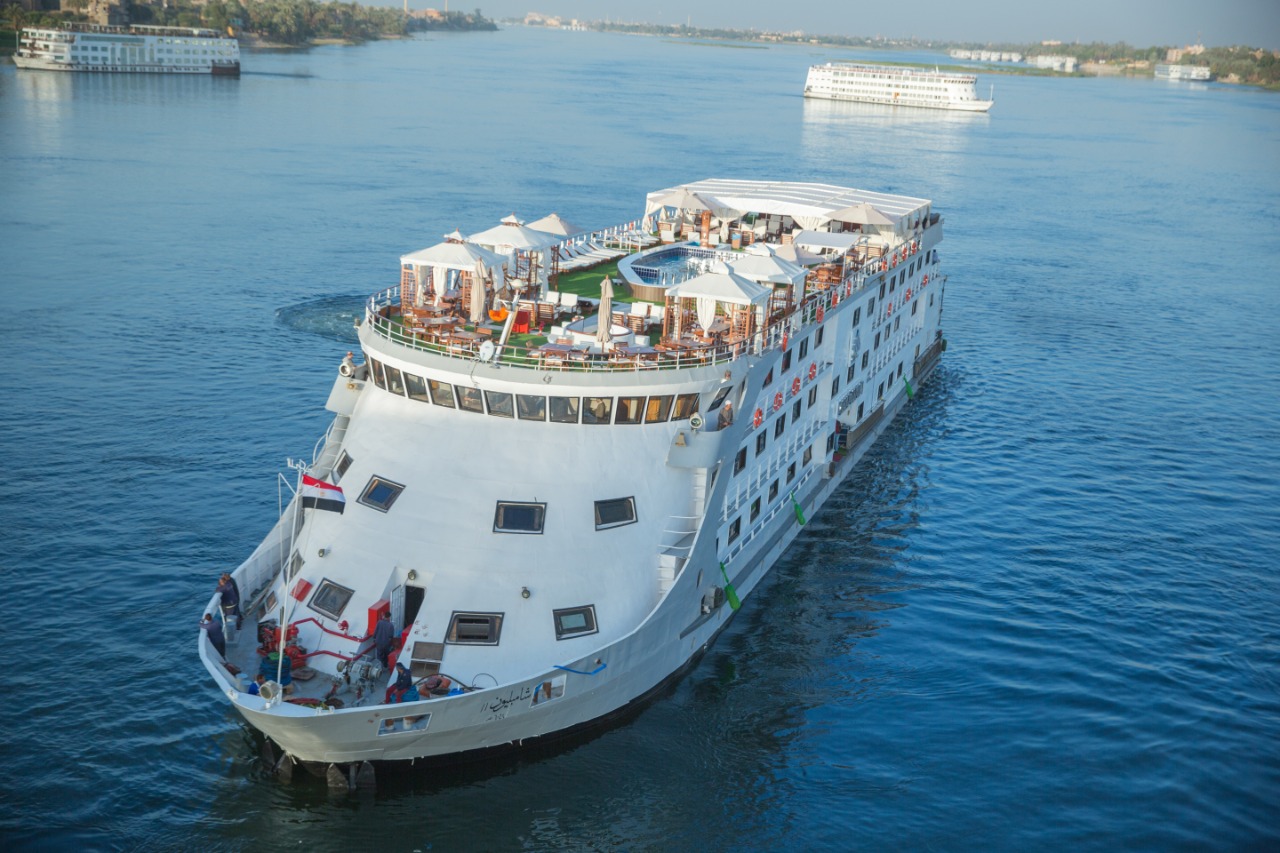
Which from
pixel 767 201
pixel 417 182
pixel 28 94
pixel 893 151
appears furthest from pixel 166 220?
pixel 893 151

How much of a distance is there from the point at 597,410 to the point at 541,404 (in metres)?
1.37

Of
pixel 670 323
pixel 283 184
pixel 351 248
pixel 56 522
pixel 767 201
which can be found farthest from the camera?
pixel 283 184

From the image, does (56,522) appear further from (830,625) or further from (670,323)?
(830,625)

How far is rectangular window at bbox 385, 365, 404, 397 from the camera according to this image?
29.0m

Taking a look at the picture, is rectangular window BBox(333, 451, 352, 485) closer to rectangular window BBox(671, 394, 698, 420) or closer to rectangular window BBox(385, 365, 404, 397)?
rectangular window BBox(385, 365, 404, 397)

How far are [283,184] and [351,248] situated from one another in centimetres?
2452

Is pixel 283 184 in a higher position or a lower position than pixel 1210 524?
higher

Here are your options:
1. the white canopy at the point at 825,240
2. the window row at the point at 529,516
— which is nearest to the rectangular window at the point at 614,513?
the window row at the point at 529,516

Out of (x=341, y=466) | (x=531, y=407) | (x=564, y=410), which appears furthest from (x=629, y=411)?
(x=341, y=466)

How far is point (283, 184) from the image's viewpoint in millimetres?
97688

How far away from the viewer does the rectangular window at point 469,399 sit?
92.0 ft

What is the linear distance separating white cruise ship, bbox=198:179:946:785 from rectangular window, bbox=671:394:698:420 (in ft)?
0.13

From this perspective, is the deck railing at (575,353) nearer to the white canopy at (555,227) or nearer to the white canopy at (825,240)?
the white canopy at (555,227)

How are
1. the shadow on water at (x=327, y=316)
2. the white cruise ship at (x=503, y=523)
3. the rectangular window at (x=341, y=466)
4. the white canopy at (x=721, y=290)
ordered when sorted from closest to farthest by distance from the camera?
the white cruise ship at (x=503, y=523) → the rectangular window at (x=341, y=466) → the white canopy at (x=721, y=290) → the shadow on water at (x=327, y=316)
